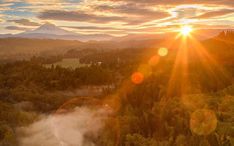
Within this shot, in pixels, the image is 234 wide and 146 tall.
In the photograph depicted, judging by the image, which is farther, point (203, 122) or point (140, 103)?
point (140, 103)

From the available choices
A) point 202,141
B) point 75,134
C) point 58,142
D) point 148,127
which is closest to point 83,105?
point 75,134

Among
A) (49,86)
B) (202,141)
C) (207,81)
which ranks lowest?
(49,86)

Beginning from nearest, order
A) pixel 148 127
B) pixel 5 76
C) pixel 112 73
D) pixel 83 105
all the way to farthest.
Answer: pixel 148 127 → pixel 83 105 → pixel 5 76 → pixel 112 73

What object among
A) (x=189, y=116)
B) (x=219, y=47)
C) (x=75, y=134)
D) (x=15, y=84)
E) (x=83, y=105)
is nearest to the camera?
(x=189, y=116)

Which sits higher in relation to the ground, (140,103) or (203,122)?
(203,122)

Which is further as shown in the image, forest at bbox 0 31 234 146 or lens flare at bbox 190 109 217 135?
forest at bbox 0 31 234 146

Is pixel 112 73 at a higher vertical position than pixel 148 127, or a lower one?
lower

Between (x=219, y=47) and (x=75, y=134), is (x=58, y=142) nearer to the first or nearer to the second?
(x=75, y=134)

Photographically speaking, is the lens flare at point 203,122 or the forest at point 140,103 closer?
the lens flare at point 203,122
